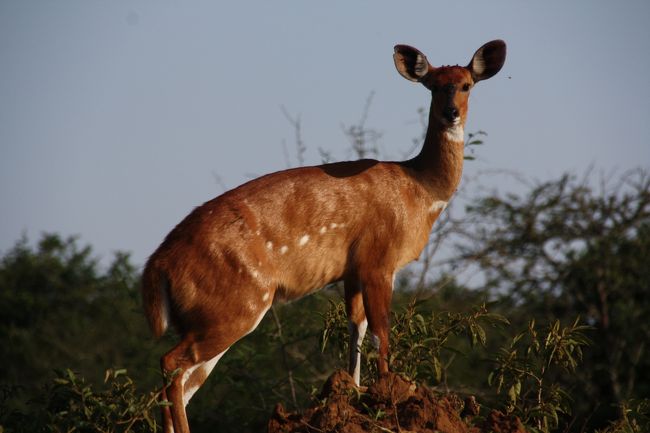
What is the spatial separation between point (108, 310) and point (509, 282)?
536 inches

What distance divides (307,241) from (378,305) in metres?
0.78

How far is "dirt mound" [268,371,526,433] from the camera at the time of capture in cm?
688

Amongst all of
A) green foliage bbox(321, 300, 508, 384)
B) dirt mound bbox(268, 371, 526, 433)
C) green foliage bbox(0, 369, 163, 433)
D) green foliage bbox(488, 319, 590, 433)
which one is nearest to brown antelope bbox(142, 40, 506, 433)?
green foliage bbox(321, 300, 508, 384)

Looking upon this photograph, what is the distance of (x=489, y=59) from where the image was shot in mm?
9227

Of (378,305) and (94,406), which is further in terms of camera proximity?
(378,305)

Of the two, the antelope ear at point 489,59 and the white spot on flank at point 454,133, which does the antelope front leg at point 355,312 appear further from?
the antelope ear at point 489,59

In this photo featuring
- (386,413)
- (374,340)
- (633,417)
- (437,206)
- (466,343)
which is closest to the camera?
(386,413)

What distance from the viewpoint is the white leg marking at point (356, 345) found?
8312 mm

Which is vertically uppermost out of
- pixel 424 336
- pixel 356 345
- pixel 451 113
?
pixel 451 113

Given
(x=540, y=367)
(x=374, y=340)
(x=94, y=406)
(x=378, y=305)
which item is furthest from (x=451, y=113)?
(x=94, y=406)

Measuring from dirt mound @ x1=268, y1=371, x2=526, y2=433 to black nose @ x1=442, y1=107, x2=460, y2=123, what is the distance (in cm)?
248

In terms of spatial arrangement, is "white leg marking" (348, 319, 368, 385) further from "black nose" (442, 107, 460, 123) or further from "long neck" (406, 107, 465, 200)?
"black nose" (442, 107, 460, 123)

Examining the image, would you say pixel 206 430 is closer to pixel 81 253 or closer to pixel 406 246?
pixel 406 246

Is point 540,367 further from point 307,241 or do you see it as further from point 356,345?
point 307,241
